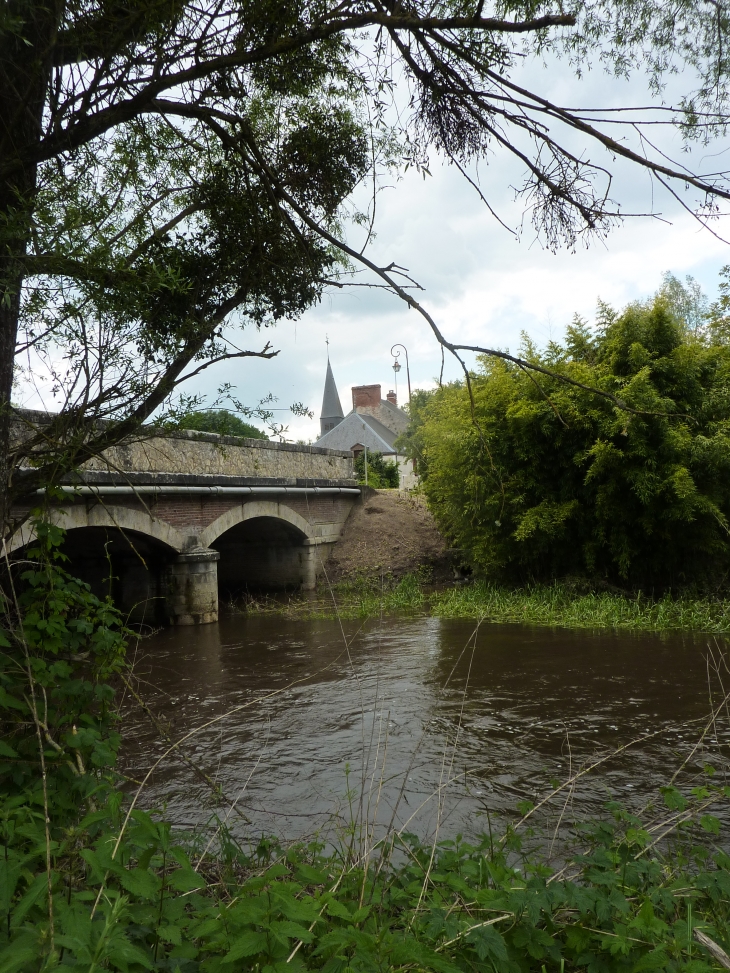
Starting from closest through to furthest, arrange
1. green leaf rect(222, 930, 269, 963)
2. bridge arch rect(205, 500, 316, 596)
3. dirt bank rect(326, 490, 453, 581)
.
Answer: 1. green leaf rect(222, 930, 269, 963)
2. bridge arch rect(205, 500, 316, 596)
3. dirt bank rect(326, 490, 453, 581)

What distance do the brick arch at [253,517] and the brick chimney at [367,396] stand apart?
26065 millimetres

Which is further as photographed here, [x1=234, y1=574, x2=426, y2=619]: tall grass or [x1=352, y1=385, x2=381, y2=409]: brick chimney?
[x1=352, y1=385, x2=381, y2=409]: brick chimney

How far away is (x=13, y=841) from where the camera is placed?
2395 millimetres

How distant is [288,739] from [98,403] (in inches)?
136

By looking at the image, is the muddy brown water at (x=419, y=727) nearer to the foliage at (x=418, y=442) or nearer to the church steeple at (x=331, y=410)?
the foliage at (x=418, y=442)

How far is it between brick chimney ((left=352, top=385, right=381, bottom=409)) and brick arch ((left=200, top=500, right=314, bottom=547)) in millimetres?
26065

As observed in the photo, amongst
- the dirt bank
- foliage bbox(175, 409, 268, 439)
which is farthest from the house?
foliage bbox(175, 409, 268, 439)

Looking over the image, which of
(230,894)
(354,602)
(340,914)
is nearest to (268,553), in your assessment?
(354,602)

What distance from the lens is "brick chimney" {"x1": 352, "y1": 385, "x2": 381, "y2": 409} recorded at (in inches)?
1668

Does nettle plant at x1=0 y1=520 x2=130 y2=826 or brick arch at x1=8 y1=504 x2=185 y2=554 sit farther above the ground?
brick arch at x1=8 y1=504 x2=185 y2=554

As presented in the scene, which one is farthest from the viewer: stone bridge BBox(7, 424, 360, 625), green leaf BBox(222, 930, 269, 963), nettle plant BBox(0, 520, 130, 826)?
stone bridge BBox(7, 424, 360, 625)

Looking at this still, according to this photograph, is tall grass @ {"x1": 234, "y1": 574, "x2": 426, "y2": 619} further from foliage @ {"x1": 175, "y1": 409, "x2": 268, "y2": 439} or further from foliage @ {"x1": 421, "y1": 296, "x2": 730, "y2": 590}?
foliage @ {"x1": 175, "y1": 409, "x2": 268, "y2": 439}

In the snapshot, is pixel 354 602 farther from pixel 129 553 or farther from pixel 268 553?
pixel 268 553

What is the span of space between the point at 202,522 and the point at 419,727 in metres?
7.72
